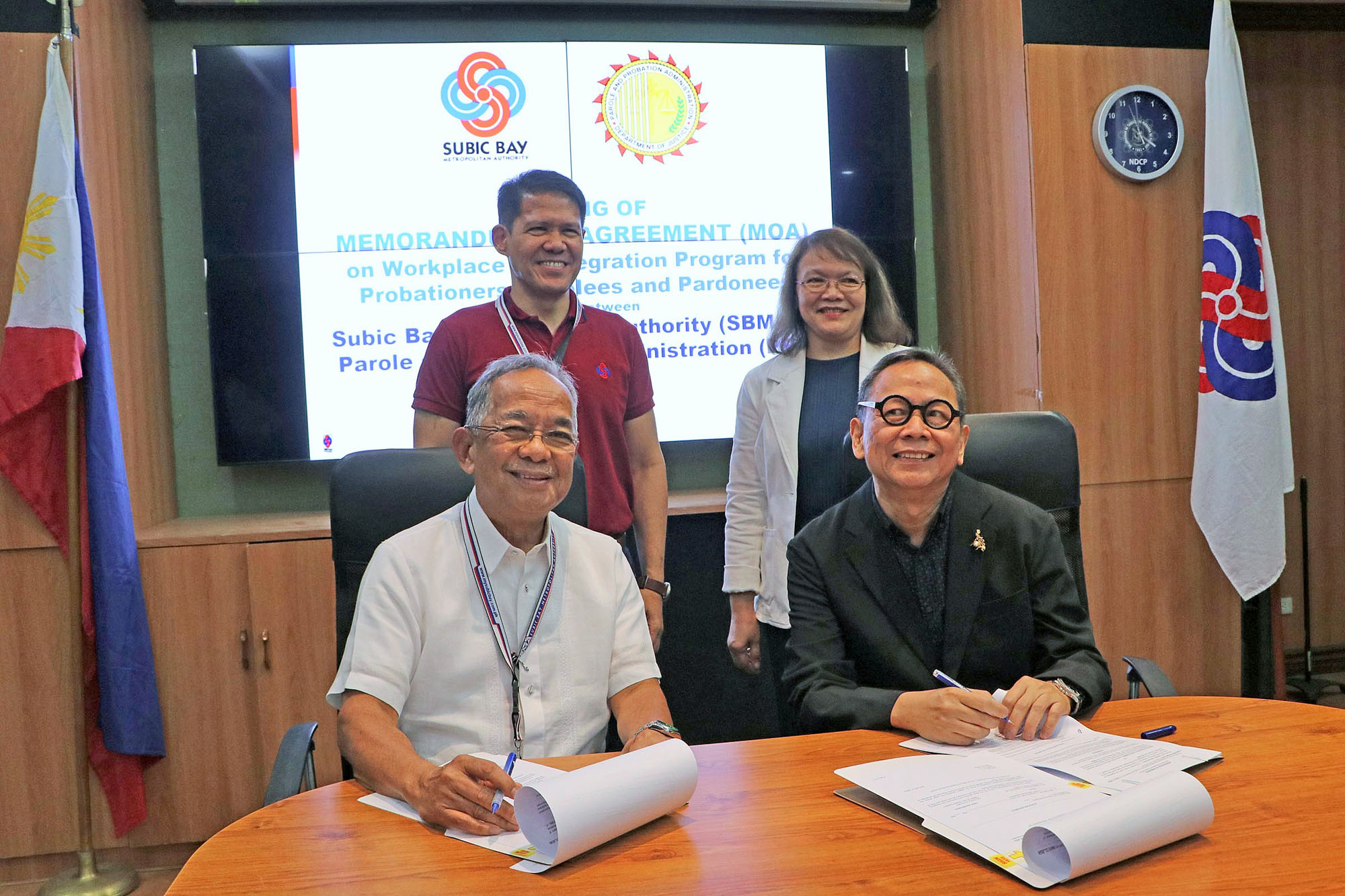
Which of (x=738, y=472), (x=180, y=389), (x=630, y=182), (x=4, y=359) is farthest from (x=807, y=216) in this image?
(x=4, y=359)

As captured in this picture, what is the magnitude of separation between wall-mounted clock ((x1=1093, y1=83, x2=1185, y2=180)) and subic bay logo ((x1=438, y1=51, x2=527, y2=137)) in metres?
2.04

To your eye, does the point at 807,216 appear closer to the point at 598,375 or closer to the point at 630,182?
the point at 630,182

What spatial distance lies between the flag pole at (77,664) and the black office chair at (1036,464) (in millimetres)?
2486

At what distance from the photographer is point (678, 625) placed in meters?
3.48

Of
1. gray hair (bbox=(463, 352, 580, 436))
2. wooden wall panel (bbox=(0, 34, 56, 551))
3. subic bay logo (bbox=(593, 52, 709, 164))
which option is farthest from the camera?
subic bay logo (bbox=(593, 52, 709, 164))

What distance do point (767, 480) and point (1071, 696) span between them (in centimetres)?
112

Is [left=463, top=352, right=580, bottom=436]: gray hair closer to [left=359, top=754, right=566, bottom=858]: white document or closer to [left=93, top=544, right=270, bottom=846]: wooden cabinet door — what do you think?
[left=359, top=754, right=566, bottom=858]: white document

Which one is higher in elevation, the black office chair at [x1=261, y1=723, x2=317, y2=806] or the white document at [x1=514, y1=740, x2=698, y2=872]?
the white document at [x1=514, y1=740, x2=698, y2=872]

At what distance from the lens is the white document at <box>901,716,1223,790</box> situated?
1.27m

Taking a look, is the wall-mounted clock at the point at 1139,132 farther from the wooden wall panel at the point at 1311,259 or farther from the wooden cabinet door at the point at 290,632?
the wooden cabinet door at the point at 290,632

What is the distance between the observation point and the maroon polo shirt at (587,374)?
253 centimetres

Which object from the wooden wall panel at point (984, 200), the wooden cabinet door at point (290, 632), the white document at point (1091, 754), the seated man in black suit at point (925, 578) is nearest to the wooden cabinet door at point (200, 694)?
the wooden cabinet door at point (290, 632)

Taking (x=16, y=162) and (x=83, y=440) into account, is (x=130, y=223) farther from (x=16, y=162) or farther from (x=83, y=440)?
(x=83, y=440)

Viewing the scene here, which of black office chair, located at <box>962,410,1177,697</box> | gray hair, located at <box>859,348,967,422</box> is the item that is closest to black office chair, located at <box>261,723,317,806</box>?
gray hair, located at <box>859,348,967,422</box>
